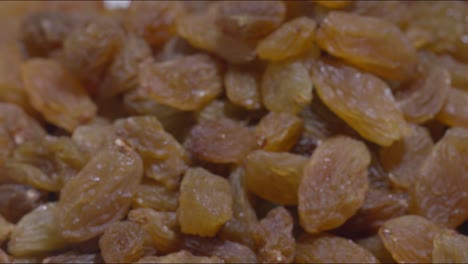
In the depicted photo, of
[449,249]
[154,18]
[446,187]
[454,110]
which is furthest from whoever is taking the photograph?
[154,18]

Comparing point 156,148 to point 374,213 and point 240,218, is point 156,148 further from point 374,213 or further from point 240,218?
point 374,213

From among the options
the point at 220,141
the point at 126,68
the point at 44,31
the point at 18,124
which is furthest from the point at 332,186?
the point at 44,31

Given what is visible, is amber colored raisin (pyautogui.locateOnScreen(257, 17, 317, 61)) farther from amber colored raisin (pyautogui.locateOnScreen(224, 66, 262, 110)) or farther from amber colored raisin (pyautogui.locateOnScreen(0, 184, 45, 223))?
amber colored raisin (pyautogui.locateOnScreen(0, 184, 45, 223))

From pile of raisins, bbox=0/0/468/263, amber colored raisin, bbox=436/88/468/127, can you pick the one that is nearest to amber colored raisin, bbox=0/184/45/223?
pile of raisins, bbox=0/0/468/263

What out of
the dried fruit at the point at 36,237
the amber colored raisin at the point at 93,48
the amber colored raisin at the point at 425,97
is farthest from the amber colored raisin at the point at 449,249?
the amber colored raisin at the point at 93,48

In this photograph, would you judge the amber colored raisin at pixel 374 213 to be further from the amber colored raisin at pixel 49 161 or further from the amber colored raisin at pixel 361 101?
the amber colored raisin at pixel 49 161

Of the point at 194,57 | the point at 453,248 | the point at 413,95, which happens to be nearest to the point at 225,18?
the point at 194,57
